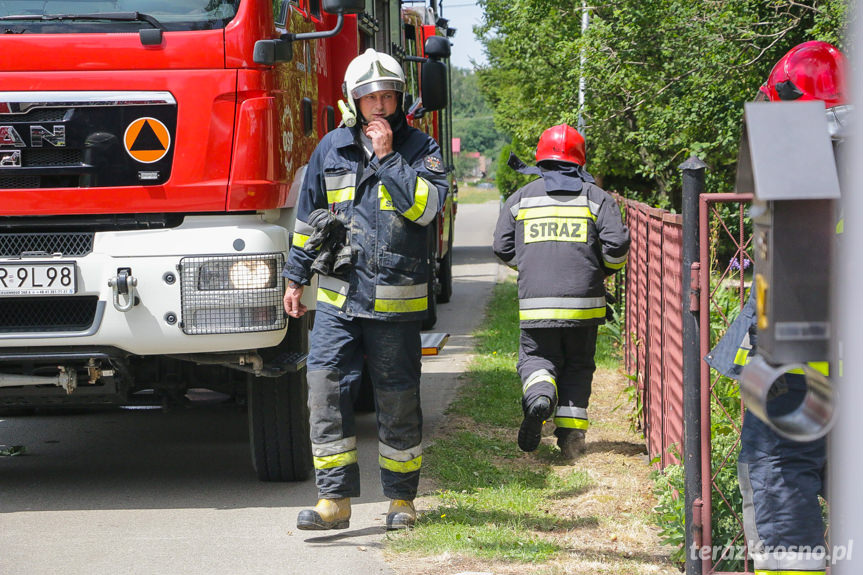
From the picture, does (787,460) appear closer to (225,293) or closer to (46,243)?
(225,293)

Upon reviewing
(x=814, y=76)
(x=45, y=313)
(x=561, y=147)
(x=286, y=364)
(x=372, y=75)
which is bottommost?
(x=286, y=364)

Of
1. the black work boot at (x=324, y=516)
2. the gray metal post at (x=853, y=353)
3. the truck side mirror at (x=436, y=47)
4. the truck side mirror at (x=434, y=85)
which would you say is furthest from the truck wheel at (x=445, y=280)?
the gray metal post at (x=853, y=353)

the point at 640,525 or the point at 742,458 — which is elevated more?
the point at 742,458

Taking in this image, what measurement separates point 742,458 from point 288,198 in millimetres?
2772

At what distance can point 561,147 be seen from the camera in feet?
20.9

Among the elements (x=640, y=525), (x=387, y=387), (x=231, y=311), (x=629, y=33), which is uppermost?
(x=629, y=33)

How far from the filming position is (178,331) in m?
5.20

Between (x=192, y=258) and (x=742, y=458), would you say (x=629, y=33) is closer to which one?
(x=192, y=258)

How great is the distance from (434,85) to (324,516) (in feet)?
11.5

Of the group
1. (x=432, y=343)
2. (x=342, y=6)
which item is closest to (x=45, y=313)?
(x=342, y=6)

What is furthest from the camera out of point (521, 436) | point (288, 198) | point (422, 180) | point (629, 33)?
point (629, 33)

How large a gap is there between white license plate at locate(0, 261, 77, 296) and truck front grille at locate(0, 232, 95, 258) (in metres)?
0.10

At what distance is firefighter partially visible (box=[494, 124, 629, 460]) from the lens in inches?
246

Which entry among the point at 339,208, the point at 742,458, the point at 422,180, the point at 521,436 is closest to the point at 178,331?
the point at 339,208
